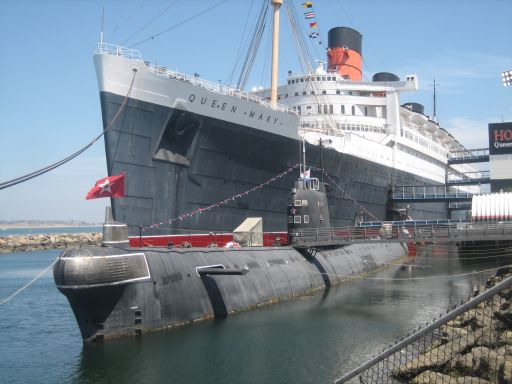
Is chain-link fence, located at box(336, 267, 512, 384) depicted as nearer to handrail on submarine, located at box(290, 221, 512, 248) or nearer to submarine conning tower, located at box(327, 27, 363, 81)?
handrail on submarine, located at box(290, 221, 512, 248)

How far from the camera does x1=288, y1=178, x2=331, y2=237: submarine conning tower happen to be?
22094 mm

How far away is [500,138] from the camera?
46500 millimetres

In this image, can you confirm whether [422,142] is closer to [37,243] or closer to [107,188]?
[107,188]

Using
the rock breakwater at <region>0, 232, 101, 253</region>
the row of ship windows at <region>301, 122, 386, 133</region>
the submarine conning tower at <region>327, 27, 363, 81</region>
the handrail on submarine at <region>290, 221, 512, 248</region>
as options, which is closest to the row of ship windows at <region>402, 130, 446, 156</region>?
the row of ship windows at <region>301, 122, 386, 133</region>

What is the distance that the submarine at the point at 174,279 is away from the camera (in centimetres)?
1255

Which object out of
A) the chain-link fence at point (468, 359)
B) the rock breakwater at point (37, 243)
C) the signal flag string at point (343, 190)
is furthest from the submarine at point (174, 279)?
the rock breakwater at point (37, 243)

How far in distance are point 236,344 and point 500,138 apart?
4114 centimetres

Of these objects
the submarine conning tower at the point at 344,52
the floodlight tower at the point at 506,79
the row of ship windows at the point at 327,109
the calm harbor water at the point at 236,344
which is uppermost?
the submarine conning tower at the point at 344,52

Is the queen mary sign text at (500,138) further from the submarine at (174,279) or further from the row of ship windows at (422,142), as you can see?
the submarine at (174,279)

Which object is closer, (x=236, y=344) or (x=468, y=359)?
(x=468, y=359)

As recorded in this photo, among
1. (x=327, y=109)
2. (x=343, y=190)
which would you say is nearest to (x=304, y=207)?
(x=343, y=190)

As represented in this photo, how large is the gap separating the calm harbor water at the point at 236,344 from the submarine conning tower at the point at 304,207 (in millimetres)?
3145

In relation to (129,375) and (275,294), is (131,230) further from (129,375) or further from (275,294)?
(129,375)

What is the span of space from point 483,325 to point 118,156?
14.4 metres
